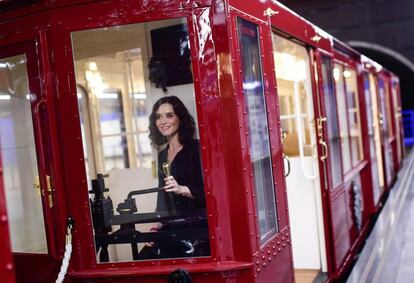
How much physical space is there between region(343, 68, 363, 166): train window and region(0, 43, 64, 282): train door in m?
4.56

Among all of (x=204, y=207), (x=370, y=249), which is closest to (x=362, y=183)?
(x=370, y=249)

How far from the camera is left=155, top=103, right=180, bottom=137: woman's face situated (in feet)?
9.56

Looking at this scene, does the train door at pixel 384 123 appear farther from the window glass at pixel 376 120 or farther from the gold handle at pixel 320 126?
the gold handle at pixel 320 126

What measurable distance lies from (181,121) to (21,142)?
110cm

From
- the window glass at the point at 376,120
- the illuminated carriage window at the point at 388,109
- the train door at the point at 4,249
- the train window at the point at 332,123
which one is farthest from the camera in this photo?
the illuminated carriage window at the point at 388,109

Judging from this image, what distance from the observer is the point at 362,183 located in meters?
7.06

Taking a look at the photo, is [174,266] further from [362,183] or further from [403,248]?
[362,183]

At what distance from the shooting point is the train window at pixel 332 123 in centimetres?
486

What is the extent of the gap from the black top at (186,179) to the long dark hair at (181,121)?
0.06m

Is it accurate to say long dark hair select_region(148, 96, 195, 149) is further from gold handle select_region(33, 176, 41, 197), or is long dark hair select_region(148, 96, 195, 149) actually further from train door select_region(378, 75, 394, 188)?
train door select_region(378, 75, 394, 188)

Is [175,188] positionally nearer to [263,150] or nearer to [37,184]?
[263,150]

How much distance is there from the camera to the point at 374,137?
870 cm

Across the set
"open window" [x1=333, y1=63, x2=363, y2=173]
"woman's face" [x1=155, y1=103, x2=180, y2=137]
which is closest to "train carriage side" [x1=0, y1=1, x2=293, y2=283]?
"woman's face" [x1=155, y1=103, x2=180, y2=137]

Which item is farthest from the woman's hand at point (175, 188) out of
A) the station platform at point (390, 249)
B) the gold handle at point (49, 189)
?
the station platform at point (390, 249)
